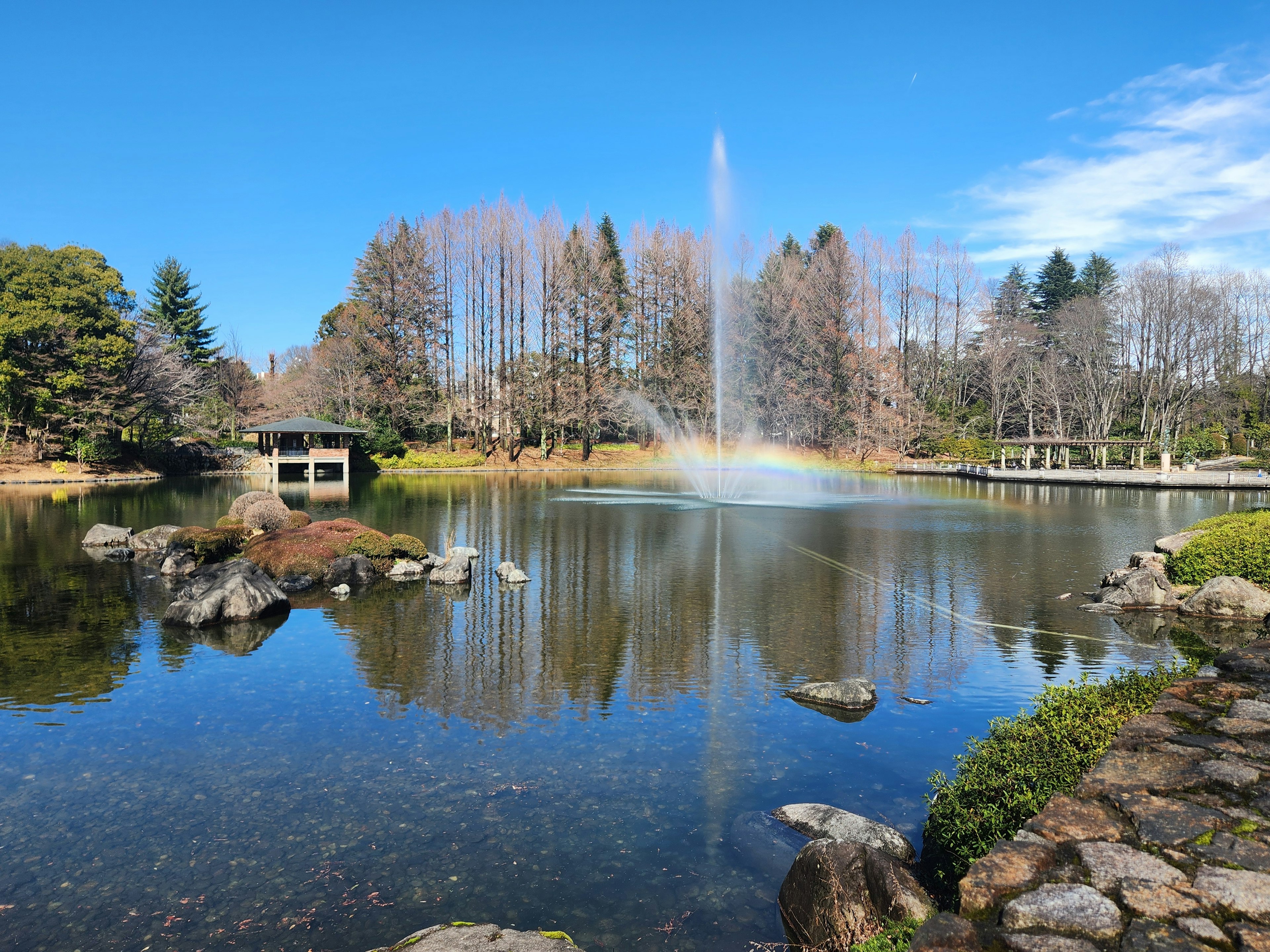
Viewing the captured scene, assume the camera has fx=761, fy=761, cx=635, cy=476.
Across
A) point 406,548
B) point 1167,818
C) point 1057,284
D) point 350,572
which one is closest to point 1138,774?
point 1167,818

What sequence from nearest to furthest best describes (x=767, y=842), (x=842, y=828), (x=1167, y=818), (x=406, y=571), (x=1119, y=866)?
(x=1119, y=866) < (x=1167, y=818) < (x=842, y=828) < (x=767, y=842) < (x=406, y=571)

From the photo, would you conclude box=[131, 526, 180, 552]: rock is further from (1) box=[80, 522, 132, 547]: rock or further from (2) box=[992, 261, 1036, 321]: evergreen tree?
(2) box=[992, 261, 1036, 321]: evergreen tree

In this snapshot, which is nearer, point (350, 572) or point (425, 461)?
point (350, 572)

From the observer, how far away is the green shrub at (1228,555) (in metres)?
12.2

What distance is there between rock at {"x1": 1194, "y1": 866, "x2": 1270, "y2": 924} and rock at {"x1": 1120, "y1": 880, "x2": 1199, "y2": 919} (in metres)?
0.10

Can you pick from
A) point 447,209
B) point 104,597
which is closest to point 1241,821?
point 104,597

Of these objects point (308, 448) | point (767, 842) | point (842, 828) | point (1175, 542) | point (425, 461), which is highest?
point (308, 448)

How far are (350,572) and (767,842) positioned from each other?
38.9 feet

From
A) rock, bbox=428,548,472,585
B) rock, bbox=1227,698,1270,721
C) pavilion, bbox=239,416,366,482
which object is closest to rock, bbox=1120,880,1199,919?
rock, bbox=1227,698,1270,721

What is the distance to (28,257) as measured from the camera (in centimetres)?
4125

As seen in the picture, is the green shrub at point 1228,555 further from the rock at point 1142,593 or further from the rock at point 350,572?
the rock at point 350,572

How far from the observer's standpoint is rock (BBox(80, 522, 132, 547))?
19.1 meters

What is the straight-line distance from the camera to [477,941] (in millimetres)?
3971

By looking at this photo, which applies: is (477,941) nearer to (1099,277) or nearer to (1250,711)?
(1250,711)
